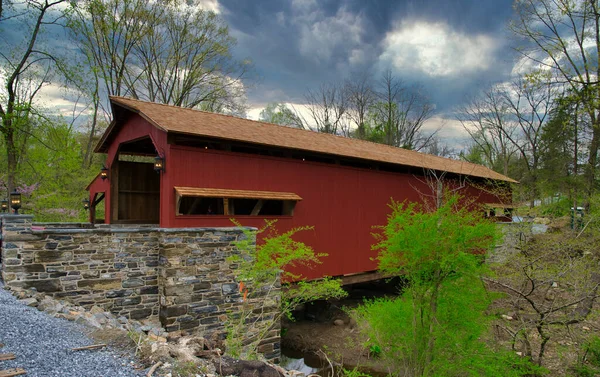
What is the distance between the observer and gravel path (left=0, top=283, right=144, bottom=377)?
2756mm

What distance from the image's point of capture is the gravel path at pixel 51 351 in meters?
2.76

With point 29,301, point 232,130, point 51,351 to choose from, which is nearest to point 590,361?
point 232,130

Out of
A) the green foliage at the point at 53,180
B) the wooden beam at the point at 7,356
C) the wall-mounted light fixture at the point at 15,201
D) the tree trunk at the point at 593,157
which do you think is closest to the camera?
the wooden beam at the point at 7,356

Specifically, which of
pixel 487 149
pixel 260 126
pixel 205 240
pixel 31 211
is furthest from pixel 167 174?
pixel 487 149

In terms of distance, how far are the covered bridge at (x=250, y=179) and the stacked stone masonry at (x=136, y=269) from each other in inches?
23.9

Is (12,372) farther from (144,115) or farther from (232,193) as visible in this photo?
(144,115)

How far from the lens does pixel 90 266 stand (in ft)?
19.5

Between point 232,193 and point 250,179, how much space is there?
614 mm

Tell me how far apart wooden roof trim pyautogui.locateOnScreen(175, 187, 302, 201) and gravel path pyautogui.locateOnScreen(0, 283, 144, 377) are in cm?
292

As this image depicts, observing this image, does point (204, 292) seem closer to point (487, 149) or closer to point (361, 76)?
point (361, 76)

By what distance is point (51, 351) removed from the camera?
10.0ft

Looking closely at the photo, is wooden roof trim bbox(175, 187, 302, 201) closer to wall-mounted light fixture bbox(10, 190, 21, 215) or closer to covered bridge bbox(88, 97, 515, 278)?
covered bridge bbox(88, 97, 515, 278)

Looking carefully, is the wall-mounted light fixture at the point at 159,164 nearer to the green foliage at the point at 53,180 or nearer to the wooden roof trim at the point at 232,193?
the wooden roof trim at the point at 232,193

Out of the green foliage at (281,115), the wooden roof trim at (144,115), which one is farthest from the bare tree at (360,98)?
the wooden roof trim at (144,115)
